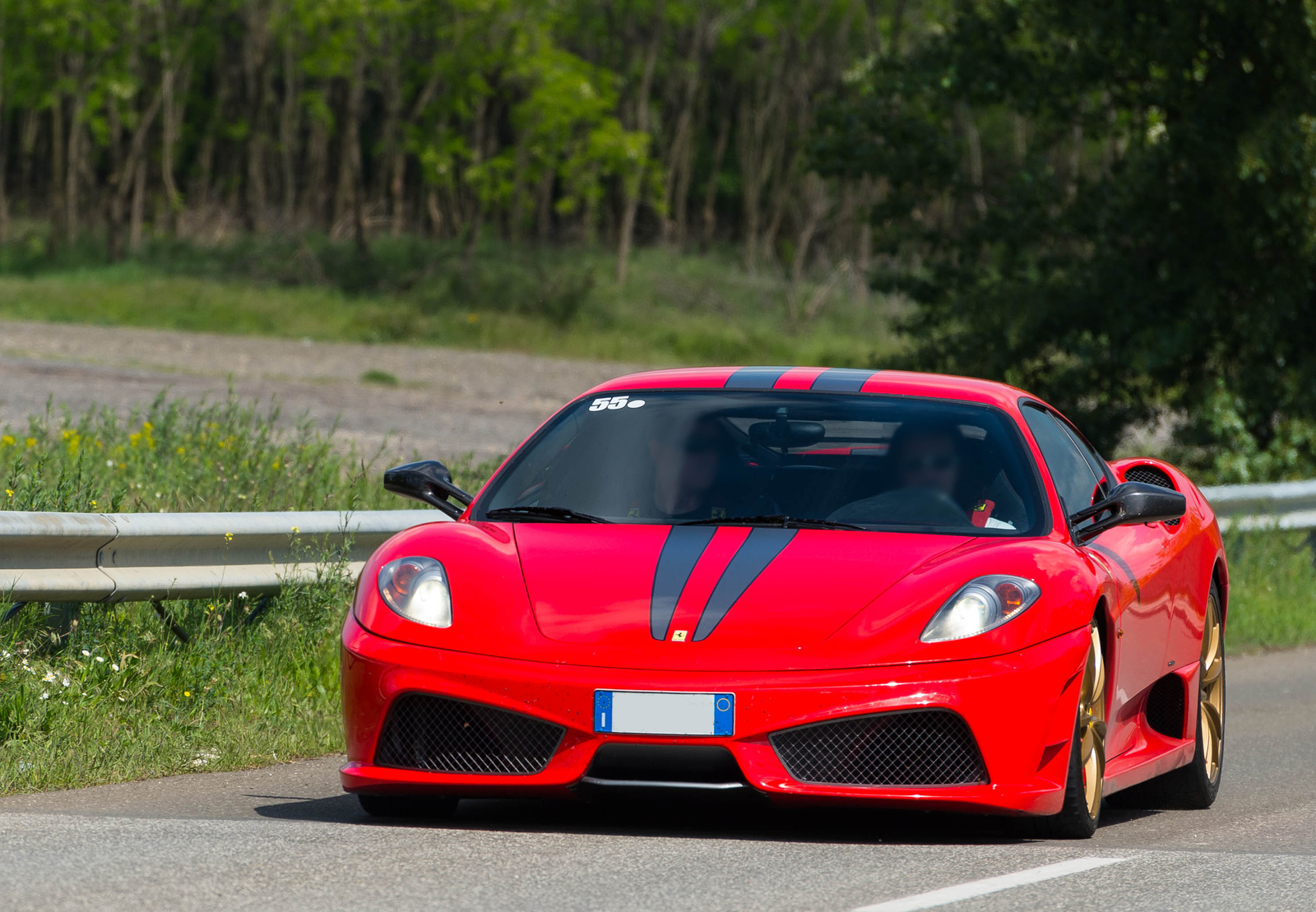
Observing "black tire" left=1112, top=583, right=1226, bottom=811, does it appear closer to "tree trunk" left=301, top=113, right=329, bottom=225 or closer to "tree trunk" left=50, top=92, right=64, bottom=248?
"tree trunk" left=50, top=92, right=64, bottom=248

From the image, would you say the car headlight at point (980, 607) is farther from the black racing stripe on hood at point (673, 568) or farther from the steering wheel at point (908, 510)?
the black racing stripe on hood at point (673, 568)

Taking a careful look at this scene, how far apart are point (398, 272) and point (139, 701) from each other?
36163 millimetres

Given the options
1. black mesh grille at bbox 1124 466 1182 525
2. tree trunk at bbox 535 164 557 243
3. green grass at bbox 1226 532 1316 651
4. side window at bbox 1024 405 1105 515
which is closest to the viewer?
side window at bbox 1024 405 1105 515

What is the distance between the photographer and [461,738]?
5570mm

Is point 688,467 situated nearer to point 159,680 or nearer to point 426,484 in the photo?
point 426,484

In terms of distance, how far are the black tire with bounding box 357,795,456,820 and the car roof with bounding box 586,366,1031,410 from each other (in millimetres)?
1505

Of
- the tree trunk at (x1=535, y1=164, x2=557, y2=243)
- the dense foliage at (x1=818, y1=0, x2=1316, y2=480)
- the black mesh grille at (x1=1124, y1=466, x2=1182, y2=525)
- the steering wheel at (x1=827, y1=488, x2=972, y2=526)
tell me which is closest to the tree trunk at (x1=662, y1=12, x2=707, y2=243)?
the tree trunk at (x1=535, y1=164, x2=557, y2=243)

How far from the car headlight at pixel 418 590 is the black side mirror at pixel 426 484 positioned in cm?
58

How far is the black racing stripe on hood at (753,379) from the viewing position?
6.71 metres

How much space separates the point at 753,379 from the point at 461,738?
1764 mm

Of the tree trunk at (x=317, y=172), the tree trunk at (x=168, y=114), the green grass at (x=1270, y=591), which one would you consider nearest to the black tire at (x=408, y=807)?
the green grass at (x=1270, y=591)

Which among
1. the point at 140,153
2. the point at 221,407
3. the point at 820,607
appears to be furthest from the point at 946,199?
the point at 140,153

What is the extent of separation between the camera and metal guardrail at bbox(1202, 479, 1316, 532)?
43.4 feet

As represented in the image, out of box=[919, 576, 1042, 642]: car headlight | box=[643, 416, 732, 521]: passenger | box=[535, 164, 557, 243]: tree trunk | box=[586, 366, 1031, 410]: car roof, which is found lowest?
box=[535, 164, 557, 243]: tree trunk
